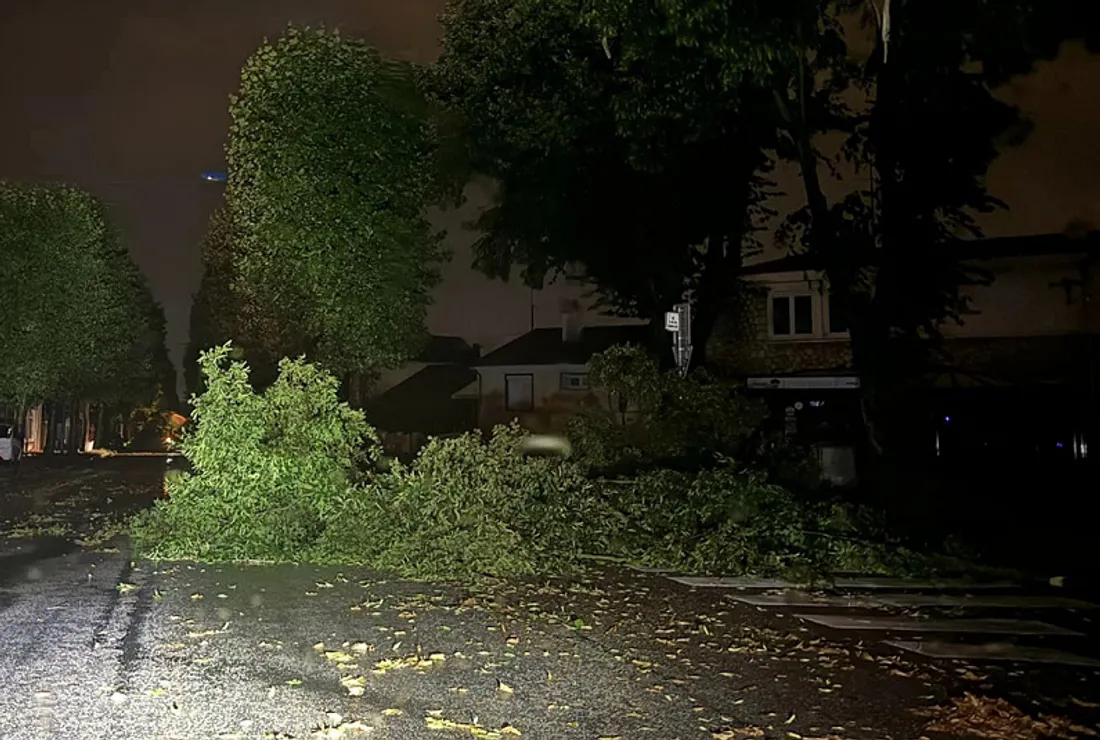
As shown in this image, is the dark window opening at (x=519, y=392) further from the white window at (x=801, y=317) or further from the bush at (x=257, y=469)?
the bush at (x=257, y=469)

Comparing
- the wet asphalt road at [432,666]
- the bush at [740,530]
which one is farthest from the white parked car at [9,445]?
the bush at [740,530]

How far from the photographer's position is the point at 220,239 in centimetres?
4478

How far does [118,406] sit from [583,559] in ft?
189

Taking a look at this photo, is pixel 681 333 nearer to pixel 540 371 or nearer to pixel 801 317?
pixel 801 317

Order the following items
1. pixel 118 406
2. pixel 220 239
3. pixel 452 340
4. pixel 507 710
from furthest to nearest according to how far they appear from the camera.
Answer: pixel 452 340
pixel 118 406
pixel 220 239
pixel 507 710

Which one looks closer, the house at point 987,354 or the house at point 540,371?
the house at point 987,354

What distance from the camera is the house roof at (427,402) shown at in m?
48.9

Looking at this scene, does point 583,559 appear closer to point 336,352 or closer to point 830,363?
point 336,352

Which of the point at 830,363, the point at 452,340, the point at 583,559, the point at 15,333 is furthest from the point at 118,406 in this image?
the point at 583,559

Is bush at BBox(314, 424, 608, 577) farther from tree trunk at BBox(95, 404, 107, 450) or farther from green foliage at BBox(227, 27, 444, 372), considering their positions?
tree trunk at BBox(95, 404, 107, 450)

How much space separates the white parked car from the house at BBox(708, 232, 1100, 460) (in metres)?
23.0

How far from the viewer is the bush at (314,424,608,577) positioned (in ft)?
38.5

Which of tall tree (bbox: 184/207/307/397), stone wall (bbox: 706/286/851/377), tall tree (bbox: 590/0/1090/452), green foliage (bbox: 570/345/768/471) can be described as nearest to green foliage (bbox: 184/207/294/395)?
tall tree (bbox: 184/207/307/397)

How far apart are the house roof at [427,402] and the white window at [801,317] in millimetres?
19360
